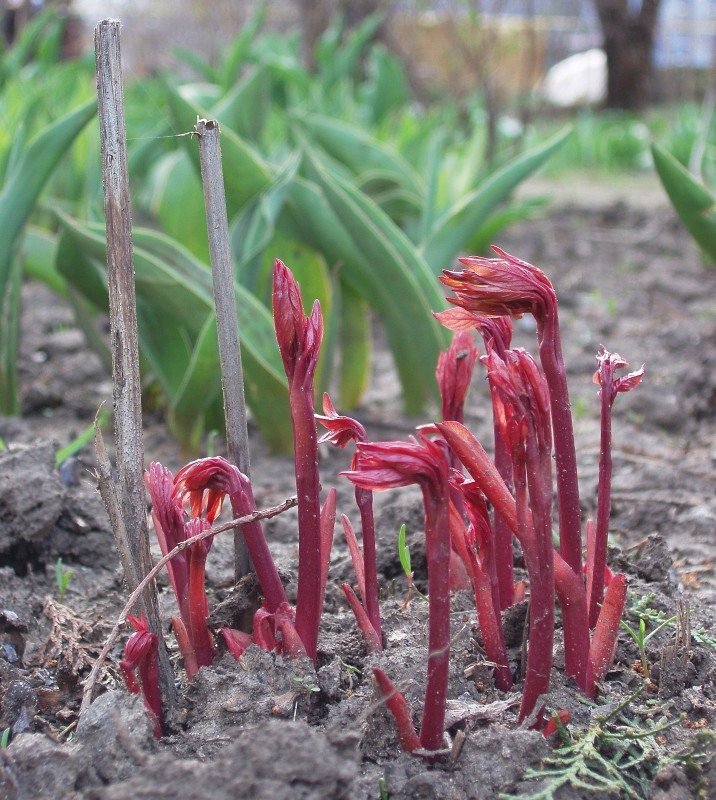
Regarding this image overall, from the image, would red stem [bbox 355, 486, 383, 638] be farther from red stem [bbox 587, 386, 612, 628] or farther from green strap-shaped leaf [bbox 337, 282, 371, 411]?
green strap-shaped leaf [bbox 337, 282, 371, 411]

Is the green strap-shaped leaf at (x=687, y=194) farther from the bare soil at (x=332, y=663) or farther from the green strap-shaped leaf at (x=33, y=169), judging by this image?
the green strap-shaped leaf at (x=33, y=169)

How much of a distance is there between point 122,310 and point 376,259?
1.27m

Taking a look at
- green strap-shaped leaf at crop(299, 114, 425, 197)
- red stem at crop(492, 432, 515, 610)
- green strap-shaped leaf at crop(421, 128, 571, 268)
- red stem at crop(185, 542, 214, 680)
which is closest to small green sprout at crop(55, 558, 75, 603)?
red stem at crop(185, 542, 214, 680)

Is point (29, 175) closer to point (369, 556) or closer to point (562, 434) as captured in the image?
point (369, 556)

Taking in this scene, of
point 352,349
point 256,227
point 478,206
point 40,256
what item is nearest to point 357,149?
point 478,206

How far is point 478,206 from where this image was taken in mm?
2684

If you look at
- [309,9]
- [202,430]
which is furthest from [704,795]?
[309,9]

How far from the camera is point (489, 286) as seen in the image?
3.07 feet

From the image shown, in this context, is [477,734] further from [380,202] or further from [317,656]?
[380,202]

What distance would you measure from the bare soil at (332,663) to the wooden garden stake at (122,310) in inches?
6.5

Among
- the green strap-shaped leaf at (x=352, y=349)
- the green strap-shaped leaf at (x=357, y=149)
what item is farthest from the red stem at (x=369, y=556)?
the green strap-shaped leaf at (x=357, y=149)

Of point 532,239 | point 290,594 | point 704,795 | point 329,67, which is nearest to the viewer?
point 704,795

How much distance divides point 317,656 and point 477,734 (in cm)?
23

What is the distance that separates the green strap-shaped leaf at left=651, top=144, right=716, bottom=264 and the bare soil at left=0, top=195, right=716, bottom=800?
40 cm
